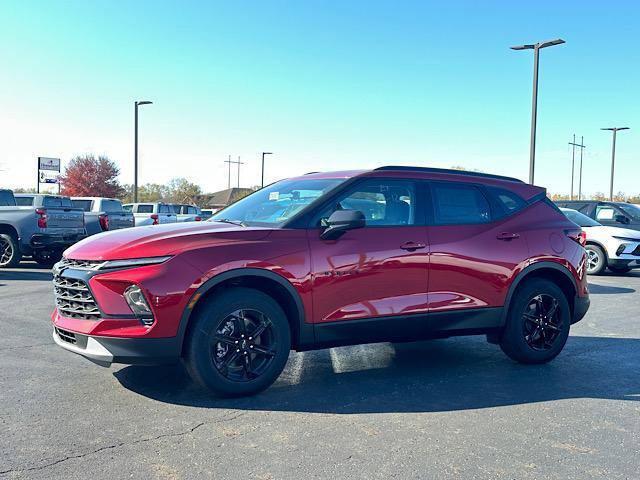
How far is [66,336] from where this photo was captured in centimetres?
460

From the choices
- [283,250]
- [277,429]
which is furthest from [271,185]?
[277,429]

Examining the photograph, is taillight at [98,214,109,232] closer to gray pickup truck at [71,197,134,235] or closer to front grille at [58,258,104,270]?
gray pickup truck at [71,197,134,235]

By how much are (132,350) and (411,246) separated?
2.39 metres

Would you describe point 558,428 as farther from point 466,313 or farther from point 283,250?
point 283,250

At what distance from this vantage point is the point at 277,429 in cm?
400

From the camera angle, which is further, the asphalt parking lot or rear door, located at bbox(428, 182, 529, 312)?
rear door, located at bbox(428, 182, 529, 312)

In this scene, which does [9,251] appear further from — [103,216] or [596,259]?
[596,259]

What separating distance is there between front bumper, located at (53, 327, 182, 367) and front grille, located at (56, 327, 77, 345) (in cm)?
17

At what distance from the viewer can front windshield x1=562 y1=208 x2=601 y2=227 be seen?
14602mm

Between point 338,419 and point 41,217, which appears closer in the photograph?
point 338,419

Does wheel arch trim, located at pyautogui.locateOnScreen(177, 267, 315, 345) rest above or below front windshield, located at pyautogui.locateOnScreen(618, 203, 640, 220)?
below

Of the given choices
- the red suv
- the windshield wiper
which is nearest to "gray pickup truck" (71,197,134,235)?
the windshield wiper

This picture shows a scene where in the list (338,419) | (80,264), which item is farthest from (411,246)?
(80,264)

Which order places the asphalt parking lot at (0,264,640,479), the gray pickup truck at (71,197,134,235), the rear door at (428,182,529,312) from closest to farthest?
the asphalt parking lot at (0,264,640,479) → the rear door at (428,182,529,312) → the gray pickup truck at (71,197,134,235)
